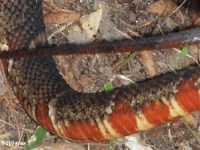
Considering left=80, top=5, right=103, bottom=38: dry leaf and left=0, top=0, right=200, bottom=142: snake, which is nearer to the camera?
left=0, top=0, right=200, bottom=142: snake

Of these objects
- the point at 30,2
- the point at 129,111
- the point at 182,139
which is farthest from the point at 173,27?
the point at 129,111

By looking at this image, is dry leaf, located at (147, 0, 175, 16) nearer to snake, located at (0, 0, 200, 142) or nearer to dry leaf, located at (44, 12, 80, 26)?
dry leaf, located at (44, 12, 80, 26)

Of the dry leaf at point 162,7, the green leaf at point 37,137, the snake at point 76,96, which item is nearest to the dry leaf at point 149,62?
the dry leaf at point 162,7

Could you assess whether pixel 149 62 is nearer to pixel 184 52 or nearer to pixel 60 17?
pixel 184 52

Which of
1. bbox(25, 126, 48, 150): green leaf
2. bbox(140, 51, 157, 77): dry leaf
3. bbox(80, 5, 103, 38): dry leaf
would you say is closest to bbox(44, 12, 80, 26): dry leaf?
bbox(80, 5, 103, 38): dry leaf

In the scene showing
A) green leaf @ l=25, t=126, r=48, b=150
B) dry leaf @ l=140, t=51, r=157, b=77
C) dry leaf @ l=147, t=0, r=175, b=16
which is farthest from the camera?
dry leaf @ l=147, t=0, r=175, b=16

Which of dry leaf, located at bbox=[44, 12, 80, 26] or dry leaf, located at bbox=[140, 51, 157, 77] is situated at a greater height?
dry leaf, located at bbox=[44, 12, 80, 26]

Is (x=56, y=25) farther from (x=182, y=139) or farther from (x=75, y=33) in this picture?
(x=182, y=139)
